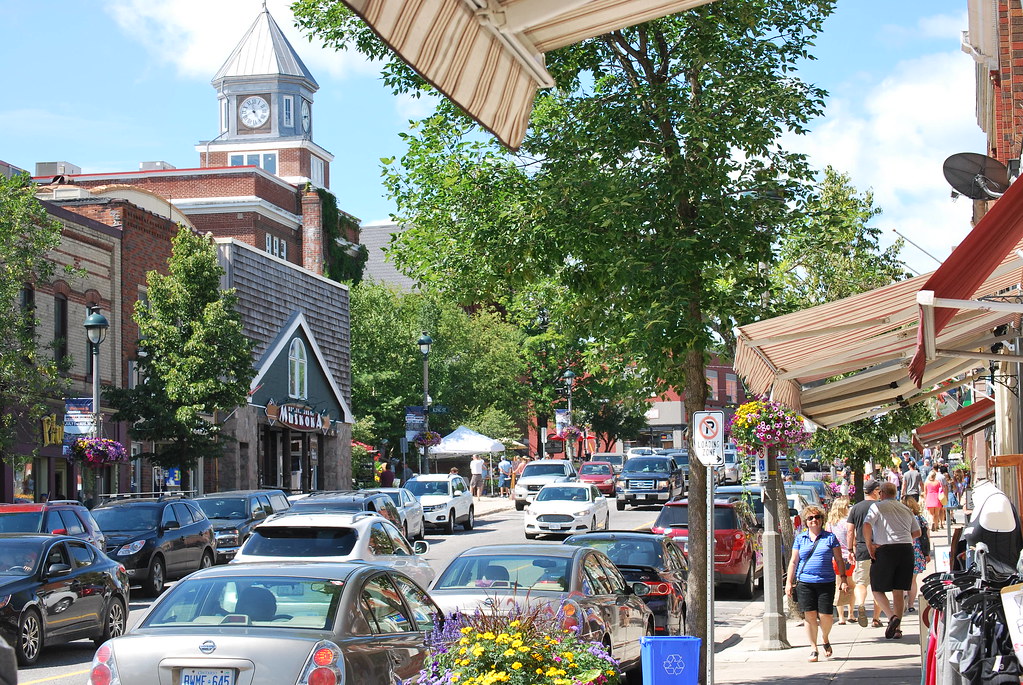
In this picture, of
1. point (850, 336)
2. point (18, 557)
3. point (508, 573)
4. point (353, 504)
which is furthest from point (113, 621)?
point (850, 336)

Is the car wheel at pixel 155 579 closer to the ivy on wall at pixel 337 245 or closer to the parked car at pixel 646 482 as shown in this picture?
the parked car at pixel 646 482

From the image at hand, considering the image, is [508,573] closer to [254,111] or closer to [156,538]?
[156,538]

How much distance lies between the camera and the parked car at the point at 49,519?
57.3 feet

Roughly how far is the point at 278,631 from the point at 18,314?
18096 millimetres

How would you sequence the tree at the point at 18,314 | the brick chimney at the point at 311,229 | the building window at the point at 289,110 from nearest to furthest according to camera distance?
the tree at the point at 18,314, the brick chimney at the point at 311,229, the building window at the point at 289,110

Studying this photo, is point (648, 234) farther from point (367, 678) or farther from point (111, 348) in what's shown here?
point (111, 348)

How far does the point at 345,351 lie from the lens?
51688 millimetres

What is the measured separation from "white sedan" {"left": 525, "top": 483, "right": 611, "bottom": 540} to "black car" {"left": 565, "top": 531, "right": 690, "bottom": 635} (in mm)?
15062

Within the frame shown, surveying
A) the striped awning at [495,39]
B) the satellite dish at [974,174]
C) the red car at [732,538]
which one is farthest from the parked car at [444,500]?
the striped awning at [495,39]

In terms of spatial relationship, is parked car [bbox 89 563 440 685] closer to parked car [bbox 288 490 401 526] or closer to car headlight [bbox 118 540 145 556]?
car headlight [bbox 118 540 145 556]

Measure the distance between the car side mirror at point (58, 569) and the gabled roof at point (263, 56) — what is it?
8367 centimetres

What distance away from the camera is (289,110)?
93938mm

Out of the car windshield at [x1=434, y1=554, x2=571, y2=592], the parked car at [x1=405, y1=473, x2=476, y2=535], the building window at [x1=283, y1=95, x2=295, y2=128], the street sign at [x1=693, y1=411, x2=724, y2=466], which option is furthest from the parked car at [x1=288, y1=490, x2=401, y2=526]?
the building window at [x1=283, y1=95, x2=295, y2=128]

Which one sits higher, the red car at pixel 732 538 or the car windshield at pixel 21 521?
the car windshield at pixel 21 521
